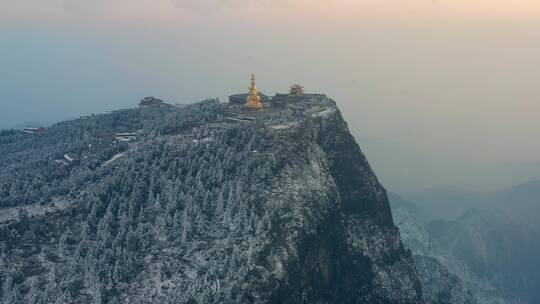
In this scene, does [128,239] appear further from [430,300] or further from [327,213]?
[430,300]

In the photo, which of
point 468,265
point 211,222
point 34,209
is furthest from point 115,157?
point 468,265

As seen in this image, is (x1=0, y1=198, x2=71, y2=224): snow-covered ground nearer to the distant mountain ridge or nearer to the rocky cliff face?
the rocky cliff face

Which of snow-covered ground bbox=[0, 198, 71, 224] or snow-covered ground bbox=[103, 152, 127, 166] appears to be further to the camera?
snow-covered ground bbox=[103, 152, 127, 166]

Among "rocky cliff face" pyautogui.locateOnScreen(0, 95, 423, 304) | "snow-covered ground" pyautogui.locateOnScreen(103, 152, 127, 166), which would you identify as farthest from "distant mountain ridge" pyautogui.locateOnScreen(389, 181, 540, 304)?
"snow-covered ground" pyautogui.locateOnScreen(103, 152, 127, 166)

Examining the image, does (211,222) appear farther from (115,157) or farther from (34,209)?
(115,157)

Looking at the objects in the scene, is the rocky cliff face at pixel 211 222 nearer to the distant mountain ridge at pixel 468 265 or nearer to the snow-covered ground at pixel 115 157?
the snow-covered ground at pixel 115 157

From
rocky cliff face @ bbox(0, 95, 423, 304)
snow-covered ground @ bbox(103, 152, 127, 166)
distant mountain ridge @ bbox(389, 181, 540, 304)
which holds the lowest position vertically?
distant mountain ridge @ bbox(389, 181, 540, 304)

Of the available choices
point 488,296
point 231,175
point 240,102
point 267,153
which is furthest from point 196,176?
point 488,296

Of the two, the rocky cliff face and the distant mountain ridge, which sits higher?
the rocky cliff face
